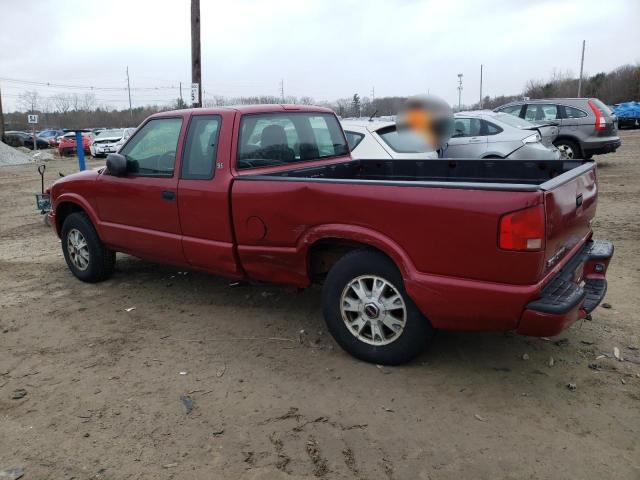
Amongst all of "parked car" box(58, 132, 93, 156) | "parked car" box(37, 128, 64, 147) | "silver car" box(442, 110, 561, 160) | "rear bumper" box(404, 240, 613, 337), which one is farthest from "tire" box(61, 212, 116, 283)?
"parked car" box(37, 128, 64, 147)

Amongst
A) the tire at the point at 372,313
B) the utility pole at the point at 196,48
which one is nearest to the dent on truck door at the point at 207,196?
the tire at the point at 372,313

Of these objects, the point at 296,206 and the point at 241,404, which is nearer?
the point at 241,404

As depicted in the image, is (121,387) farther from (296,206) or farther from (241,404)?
(296,206)

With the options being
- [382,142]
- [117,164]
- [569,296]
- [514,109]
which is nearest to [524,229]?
[569,296]

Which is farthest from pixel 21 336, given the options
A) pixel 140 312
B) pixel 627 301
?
pixel 627 301

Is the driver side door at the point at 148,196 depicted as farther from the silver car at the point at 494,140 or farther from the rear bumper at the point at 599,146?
the rear bumper at the point at 599,146

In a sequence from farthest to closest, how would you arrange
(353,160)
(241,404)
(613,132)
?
1. (613,132)
2. (353,160)
3. (241,404)

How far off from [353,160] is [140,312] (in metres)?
2.49

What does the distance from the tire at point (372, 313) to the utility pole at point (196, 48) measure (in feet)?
40.1

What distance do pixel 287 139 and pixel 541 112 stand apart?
10523 mm

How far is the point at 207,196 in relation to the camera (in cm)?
427

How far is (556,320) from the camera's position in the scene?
297cm

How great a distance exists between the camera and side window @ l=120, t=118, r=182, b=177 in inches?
185

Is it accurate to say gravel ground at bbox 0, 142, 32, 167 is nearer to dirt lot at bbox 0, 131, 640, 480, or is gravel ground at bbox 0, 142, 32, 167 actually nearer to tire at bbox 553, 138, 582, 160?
dirt lot at bbox 0, 131, 640, 480
